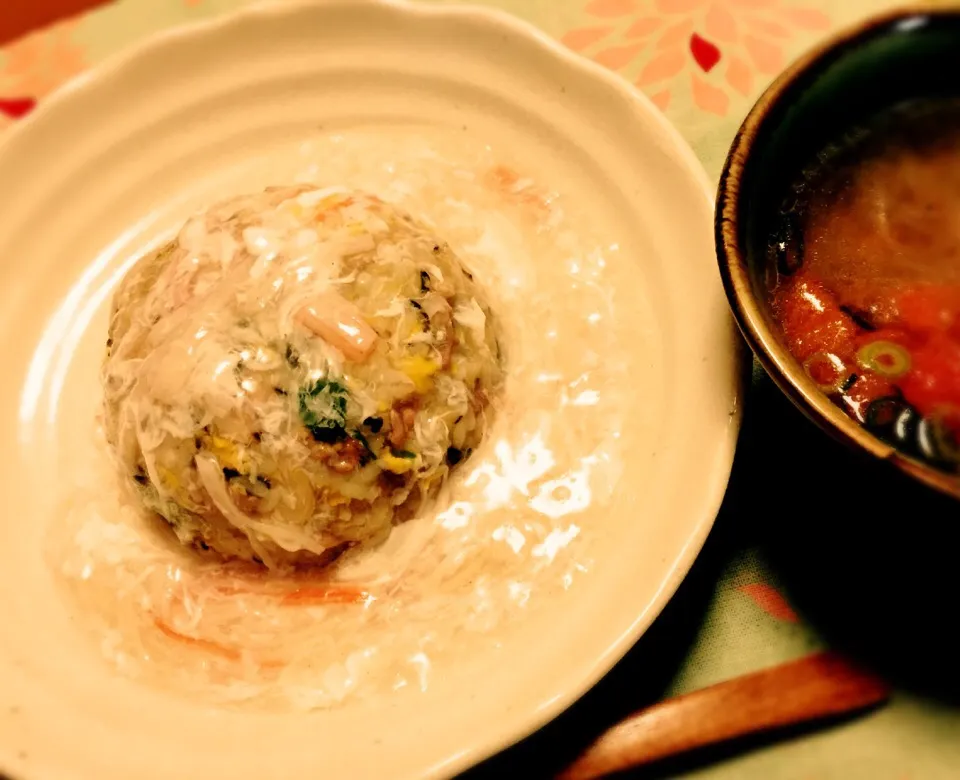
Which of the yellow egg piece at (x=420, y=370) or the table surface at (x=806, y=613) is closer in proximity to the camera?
the table surface at (x=806, y=613)

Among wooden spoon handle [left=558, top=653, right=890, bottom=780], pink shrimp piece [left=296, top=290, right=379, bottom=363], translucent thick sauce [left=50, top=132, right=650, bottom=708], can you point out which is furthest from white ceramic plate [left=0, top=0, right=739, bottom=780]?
pink shrimp piece [left=296, top=290, right=379, bottom=363]

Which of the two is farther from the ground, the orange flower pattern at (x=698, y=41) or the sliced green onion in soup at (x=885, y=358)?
the orange flower pattern at (x=698, y=41)

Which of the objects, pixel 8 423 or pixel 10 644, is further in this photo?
pixel 8 423

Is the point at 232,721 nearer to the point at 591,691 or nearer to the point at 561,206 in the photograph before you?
the point at 591,691

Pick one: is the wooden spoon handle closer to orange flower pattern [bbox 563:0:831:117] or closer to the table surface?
the table surface

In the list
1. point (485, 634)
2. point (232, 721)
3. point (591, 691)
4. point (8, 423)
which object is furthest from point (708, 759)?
point (8, 423)

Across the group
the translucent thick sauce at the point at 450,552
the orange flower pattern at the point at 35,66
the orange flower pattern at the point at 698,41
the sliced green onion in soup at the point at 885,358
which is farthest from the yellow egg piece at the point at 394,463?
the orange flower pattern at the point at 35,66

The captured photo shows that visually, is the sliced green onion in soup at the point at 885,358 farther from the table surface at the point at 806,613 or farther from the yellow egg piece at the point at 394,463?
the yellow egg piece at the point at 394,463
